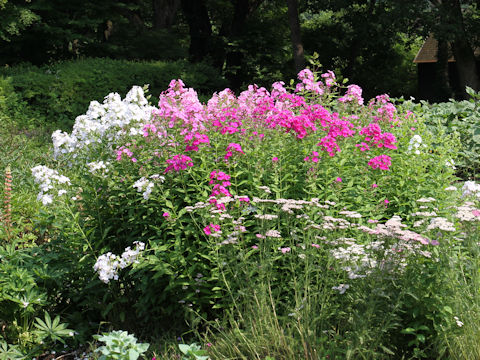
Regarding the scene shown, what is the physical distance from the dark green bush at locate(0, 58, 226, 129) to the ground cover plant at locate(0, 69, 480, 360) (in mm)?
8056

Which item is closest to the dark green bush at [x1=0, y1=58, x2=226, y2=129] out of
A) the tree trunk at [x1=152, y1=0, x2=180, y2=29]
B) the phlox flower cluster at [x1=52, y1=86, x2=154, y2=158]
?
the tree trunk at [x1=152, y1=0, x2=180, y2=29]

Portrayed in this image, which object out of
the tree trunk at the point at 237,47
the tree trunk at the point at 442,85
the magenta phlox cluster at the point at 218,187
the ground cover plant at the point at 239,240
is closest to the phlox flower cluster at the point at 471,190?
the ground cover plant at the point at 239,240

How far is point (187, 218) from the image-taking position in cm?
383

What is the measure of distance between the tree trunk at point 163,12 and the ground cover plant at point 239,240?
1756 centimetres

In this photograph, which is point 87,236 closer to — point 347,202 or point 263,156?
point 263,156

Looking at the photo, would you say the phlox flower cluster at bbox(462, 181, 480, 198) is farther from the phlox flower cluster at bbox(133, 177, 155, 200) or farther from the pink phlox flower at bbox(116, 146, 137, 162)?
the pink phlox flower at bbox(116, 146, 137, 162)

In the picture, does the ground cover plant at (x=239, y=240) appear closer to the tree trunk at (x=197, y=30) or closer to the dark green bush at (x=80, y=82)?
the dark green bush at (x=80, y=82)

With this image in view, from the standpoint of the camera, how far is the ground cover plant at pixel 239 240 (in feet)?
10.1

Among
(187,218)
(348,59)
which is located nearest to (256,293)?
(187,218)

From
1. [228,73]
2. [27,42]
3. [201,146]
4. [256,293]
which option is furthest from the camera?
[228,73]

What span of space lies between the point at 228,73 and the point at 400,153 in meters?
17.2

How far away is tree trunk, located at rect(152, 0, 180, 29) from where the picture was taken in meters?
21.3

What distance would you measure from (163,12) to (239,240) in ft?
62.7

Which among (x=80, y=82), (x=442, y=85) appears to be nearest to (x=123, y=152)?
(x=80, y=82)
